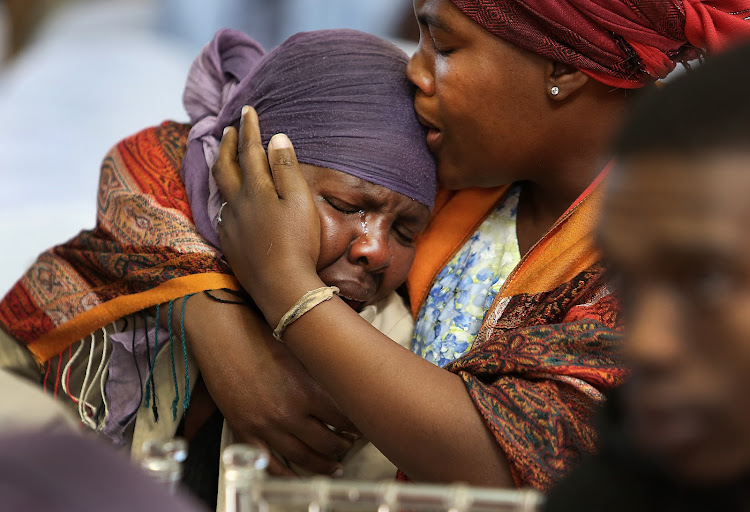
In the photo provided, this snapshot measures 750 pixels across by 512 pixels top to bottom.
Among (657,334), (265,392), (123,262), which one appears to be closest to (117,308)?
(123,262)

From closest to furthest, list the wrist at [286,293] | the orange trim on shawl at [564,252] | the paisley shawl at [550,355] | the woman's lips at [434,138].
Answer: the paisley shawl at [550,355], the wrist at [286,293], the orange trim on shawl at [564,252], the woman's lips at [434,138]

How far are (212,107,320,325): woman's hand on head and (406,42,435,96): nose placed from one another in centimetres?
21

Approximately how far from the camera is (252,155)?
4.24 feet

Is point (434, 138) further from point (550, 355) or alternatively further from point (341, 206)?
point (550, 355)

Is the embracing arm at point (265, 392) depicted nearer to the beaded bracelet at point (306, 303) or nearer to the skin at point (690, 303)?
the beaded bracelet at point (306, 303)

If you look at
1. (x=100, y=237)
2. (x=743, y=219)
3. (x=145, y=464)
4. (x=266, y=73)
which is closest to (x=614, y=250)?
(x=743, y=219)

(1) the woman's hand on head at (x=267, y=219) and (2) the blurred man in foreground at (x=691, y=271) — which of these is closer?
(2) the blurred man in foreground at (x=691, y=271)

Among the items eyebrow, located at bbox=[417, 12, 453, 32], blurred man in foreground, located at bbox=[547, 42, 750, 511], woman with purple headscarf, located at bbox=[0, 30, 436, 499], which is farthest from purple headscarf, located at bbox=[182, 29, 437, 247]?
blurred man in foreground, located at bbox=[547, 42, 750, 511]

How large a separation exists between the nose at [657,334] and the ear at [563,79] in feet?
2.46

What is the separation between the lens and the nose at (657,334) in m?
0.55

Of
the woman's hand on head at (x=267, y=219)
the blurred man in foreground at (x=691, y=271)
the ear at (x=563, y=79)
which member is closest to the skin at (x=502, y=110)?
the ear at (x=563, y=79)

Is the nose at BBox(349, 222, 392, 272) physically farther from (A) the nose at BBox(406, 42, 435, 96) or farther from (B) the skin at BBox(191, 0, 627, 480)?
(A) the nose at BBox(406, 42, 435, 96)

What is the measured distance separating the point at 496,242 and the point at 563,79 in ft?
0.95

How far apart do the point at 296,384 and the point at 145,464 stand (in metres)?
0.54
